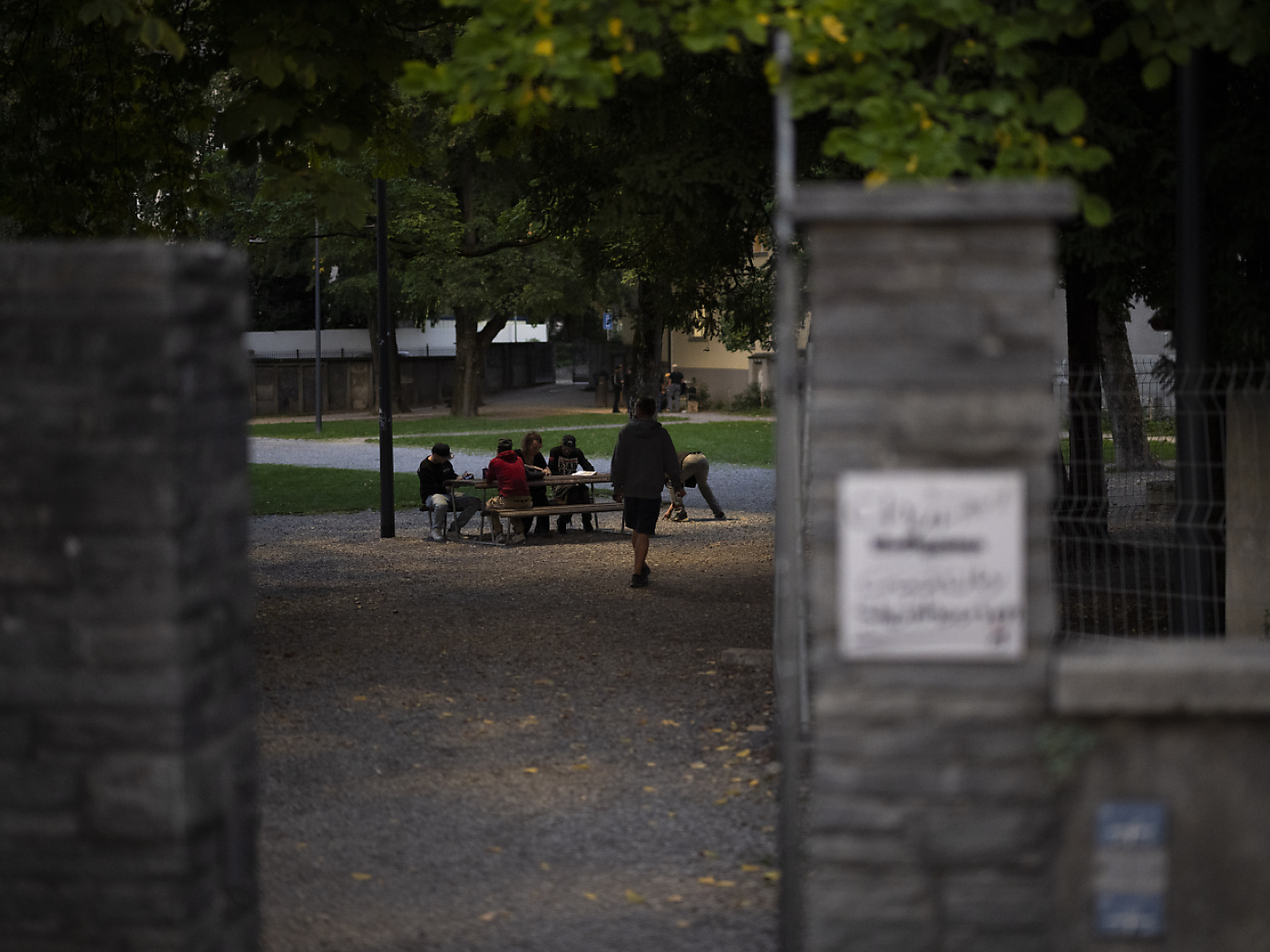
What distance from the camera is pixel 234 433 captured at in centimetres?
440

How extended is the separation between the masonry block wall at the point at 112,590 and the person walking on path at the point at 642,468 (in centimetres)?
904

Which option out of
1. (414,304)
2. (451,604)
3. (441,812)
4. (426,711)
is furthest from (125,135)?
(414,304)

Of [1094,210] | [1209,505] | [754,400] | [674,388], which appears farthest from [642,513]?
[674,388]

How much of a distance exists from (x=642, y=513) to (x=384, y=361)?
5.58 metres

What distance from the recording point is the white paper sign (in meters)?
4.10

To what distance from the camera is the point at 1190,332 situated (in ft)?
25.0

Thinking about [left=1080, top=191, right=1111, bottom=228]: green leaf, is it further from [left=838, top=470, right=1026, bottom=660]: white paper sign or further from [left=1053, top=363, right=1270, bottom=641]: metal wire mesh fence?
[left=838, top=470, right=1026, bottom=660]: white paper sign

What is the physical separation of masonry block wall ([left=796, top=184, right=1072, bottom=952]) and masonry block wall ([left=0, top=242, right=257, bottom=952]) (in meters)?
1.71

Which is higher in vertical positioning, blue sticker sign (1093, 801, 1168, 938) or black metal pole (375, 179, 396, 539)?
black metal pole (375, 179, 396, 539)

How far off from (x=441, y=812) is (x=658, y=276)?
12.2 meters

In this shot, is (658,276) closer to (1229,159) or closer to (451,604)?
(451,604)

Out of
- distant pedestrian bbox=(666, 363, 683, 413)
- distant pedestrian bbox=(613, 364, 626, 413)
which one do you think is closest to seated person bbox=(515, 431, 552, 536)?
distant pedestrian bbox=(613, 364, 626, 413)

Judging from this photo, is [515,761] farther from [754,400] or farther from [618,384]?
[754,400]

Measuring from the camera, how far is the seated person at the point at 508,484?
16.9 metres
